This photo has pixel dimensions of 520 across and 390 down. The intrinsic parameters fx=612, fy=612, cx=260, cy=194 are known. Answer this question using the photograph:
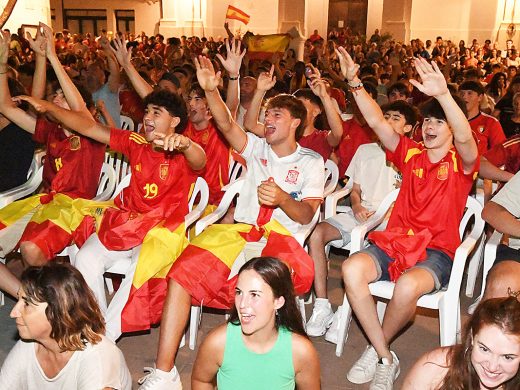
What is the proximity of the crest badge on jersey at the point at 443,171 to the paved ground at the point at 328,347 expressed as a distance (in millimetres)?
1057

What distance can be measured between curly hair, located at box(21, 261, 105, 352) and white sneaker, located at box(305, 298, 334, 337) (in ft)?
5.74

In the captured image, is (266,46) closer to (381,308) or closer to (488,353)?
(381,308)

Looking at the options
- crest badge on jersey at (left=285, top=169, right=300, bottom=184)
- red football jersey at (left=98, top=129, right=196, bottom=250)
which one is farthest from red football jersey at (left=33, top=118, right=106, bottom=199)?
crest badge on jersey at (left=285, top=169, right=300, bottom=184)

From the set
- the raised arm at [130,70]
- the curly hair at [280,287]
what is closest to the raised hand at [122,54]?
the raised arm at [130,70]

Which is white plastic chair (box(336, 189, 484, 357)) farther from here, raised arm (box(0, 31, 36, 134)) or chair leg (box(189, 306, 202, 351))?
raised arm (box(0, 31, 36, 134))

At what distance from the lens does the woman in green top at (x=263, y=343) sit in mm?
2346

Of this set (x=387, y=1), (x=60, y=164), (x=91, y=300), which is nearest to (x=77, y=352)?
(x=91, y=300)

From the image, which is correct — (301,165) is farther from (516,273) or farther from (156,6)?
(156,6)

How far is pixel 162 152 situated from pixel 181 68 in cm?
331

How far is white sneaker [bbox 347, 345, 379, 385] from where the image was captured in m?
3.30

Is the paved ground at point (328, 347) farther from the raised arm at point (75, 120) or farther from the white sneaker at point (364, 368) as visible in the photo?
the raised arm at point (75, 120)

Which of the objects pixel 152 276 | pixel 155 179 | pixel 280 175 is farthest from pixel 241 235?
pixel 155 179

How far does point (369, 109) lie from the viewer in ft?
11.9

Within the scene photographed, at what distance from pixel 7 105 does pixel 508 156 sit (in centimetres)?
354
